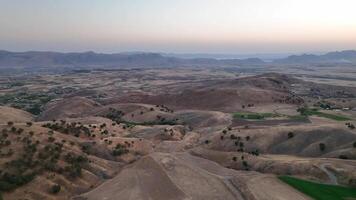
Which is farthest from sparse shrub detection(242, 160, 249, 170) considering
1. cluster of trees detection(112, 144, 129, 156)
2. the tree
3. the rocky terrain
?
cluster of trees detection(112, 144, 129, 156)

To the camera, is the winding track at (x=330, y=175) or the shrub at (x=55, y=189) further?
the winding track at (x=330, y=175)

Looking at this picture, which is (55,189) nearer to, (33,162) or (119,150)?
(33,162)

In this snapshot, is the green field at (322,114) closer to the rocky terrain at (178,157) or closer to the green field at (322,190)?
the rocky terrain at (178,157)

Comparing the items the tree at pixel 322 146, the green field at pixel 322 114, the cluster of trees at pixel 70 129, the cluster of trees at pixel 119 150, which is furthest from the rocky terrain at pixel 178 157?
the tree at pixel 322 146

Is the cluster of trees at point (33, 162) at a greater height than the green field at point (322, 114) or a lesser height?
greater

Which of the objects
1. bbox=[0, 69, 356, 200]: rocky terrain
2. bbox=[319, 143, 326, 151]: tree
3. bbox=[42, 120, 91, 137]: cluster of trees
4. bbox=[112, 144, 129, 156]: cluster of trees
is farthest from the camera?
bbox=[42, 120, 91, 137]: cluster of trees

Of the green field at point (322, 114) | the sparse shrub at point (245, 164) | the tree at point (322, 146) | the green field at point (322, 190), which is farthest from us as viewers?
the green field at point (322, 114)

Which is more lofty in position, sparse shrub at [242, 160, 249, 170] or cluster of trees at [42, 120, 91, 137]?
cluster of trees at [42, 120, 91, 137]

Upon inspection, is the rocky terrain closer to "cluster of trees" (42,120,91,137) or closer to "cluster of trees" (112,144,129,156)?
"cluster of trees" (112,144,129,156)

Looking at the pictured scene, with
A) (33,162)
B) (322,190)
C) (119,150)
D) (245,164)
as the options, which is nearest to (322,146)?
(245,164)
